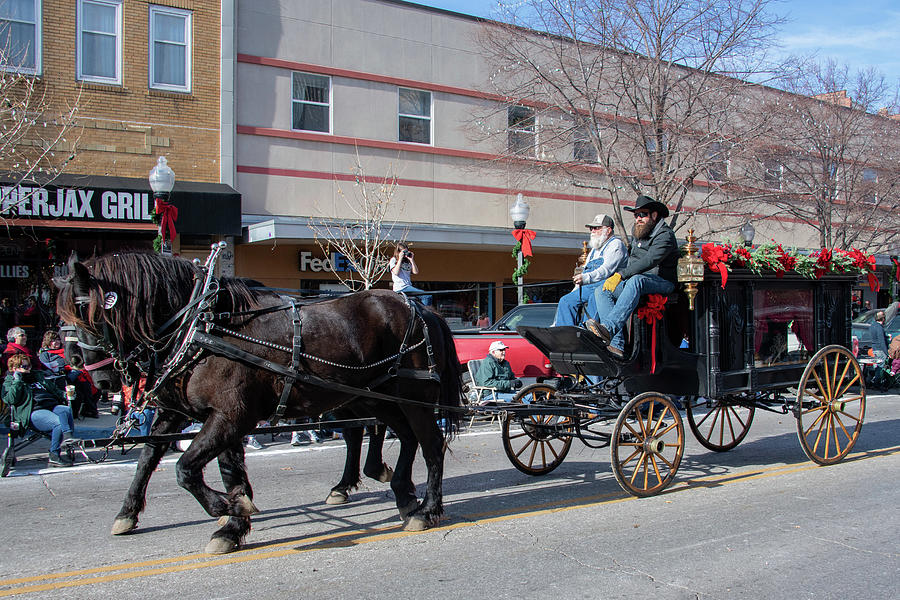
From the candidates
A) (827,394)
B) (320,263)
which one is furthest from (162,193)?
(827,394)

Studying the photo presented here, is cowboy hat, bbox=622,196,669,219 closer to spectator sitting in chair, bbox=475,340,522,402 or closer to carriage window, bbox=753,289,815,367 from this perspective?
carriage window, bbox=753,289,815,367

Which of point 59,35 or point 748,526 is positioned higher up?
point 59,35

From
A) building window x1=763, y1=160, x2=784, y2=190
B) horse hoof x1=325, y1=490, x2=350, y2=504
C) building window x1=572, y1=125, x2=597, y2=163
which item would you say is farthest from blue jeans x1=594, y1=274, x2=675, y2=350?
building window x1=763, y1=160, x2=784, y2=190

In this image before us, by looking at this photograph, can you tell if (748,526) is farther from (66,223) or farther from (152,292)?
(66,223)

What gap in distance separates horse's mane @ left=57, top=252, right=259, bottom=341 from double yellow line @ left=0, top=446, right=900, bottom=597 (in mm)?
1495

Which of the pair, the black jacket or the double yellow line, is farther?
the black jacket

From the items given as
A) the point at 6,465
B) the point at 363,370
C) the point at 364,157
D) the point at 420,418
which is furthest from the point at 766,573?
the point at 364,157

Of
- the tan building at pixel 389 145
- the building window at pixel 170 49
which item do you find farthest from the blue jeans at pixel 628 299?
the building window at pixel 170 49

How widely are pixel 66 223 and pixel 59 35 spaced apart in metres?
3.96

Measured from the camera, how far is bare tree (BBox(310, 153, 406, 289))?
16413 mm

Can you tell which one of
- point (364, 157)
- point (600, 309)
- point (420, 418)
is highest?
point (364, 157)

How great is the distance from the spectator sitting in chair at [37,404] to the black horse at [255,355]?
130 inches

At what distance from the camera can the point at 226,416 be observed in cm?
510

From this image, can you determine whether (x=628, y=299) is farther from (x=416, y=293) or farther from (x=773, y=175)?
(x=773, y=175)
